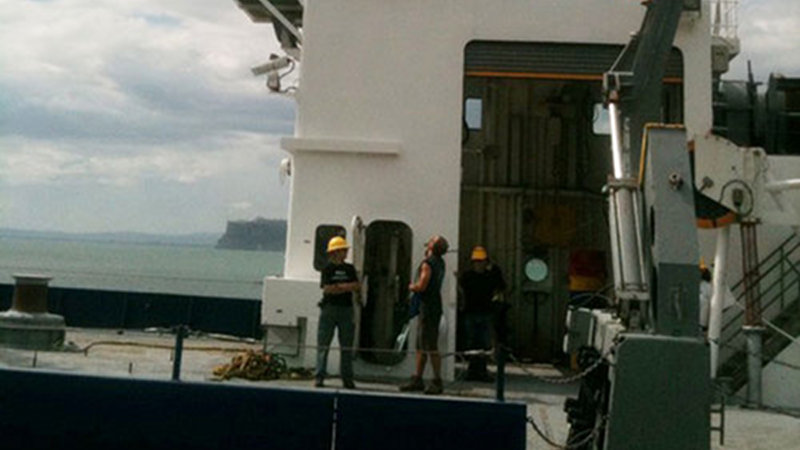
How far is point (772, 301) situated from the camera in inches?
474

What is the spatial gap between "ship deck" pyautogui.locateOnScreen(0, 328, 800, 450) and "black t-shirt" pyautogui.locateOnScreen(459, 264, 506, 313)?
43.6 inches

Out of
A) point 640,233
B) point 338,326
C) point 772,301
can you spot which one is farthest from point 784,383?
point 338,326

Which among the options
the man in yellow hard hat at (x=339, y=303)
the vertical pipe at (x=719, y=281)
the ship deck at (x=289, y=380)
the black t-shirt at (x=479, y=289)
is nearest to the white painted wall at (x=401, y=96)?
the black t-shirt at (x=479, y=289)

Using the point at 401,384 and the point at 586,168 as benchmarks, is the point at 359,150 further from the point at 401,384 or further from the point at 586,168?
the point at 586,168

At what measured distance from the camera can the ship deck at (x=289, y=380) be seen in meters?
8.98

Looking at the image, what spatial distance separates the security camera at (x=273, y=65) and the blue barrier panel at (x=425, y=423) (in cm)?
864

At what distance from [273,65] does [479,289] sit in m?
5.28

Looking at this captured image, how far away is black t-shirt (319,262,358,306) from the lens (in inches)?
420

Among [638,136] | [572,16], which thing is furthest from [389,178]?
[638,136]

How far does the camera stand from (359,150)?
1249 cm

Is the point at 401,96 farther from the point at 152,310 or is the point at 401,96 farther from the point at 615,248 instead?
the point at 152,310

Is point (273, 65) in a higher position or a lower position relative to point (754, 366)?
higher

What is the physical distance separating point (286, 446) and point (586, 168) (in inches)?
462

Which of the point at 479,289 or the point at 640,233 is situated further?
the point at 479,289
